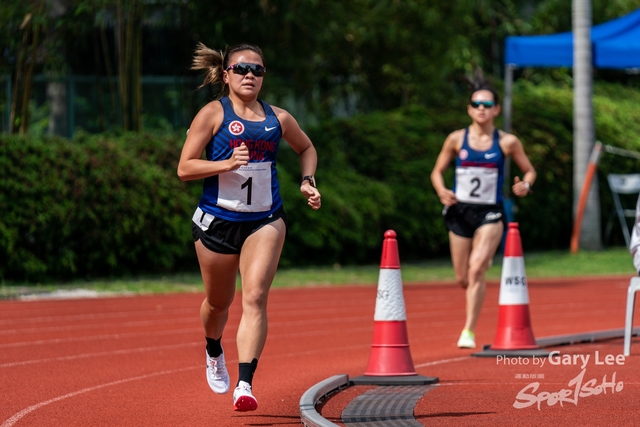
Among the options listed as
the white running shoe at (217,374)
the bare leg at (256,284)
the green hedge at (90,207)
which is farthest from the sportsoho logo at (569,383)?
the green hedge at (90,207)

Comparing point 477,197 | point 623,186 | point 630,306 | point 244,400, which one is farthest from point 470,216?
point 623,186

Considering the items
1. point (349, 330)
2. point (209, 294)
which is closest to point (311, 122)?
point (349, 330)

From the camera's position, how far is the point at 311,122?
2641 centimetres

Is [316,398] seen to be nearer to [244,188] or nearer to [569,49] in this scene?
[244,188]

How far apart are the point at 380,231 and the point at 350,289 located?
4291 mm

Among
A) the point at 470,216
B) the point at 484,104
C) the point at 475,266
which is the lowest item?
the point at 475,266

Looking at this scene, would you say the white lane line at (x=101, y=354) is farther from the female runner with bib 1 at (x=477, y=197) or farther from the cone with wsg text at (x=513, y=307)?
the cone with wsg text at (x=513, y=307)

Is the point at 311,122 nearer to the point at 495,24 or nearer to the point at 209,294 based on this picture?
the point at 495,24

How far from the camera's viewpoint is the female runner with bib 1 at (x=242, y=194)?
22.2ft

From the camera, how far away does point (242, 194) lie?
6.83m

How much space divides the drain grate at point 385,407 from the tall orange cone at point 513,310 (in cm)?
180

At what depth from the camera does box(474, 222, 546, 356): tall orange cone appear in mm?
9602

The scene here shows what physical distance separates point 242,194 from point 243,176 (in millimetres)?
106

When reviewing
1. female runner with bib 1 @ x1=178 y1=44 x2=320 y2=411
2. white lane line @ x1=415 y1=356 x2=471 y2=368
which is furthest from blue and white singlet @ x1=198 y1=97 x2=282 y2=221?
white lane line @ x1=415 y1=356 x2=471 y2=368
